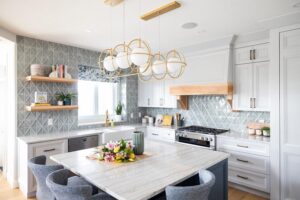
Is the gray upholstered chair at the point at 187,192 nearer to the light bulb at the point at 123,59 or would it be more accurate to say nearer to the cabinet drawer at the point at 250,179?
the light bulb at the point at 123,59

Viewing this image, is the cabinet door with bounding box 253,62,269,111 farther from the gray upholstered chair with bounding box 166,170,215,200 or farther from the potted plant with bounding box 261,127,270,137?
the gray upholstered chair with bounding box 166,170,215,200

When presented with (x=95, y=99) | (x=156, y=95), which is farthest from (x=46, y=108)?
(x=156, y=95)

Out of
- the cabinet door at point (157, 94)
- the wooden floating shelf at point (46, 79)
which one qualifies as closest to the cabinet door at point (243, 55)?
the cabinet door at point (157, 94)

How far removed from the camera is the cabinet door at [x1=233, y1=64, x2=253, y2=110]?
3240mm

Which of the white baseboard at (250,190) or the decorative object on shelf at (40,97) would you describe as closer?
the white baseboard at (250,190)

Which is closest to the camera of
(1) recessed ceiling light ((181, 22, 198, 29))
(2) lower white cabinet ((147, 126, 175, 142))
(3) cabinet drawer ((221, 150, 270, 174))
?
(1) recessed ceiling light ((181, 22, 198, 29))

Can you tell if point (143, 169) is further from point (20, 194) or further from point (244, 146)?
point (20, 194)

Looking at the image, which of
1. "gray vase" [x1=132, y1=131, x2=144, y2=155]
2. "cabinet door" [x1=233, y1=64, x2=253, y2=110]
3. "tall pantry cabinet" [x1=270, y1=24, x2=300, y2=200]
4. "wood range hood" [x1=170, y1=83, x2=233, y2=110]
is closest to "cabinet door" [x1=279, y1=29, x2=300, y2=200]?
"tall pantry cabinet" [x1=270, y1=24, x2=300, y2=200]

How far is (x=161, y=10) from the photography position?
2268 mm

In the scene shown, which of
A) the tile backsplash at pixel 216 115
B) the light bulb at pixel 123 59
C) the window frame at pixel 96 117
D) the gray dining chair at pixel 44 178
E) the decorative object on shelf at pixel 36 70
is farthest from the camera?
the window frame at pixel 96 117

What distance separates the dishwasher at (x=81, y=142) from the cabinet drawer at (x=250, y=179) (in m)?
2.39

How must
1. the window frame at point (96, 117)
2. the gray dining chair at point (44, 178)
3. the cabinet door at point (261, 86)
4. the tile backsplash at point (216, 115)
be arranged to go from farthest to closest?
the window frame at point (96, 117)
the tile backsplash at point (216, 115)
the cabinet door at point (261, 86)
the gray dining chair at point (44, 178)

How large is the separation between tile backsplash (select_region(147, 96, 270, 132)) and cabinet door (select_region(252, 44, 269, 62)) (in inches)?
35.4

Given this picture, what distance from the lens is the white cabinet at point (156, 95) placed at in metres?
4.37
